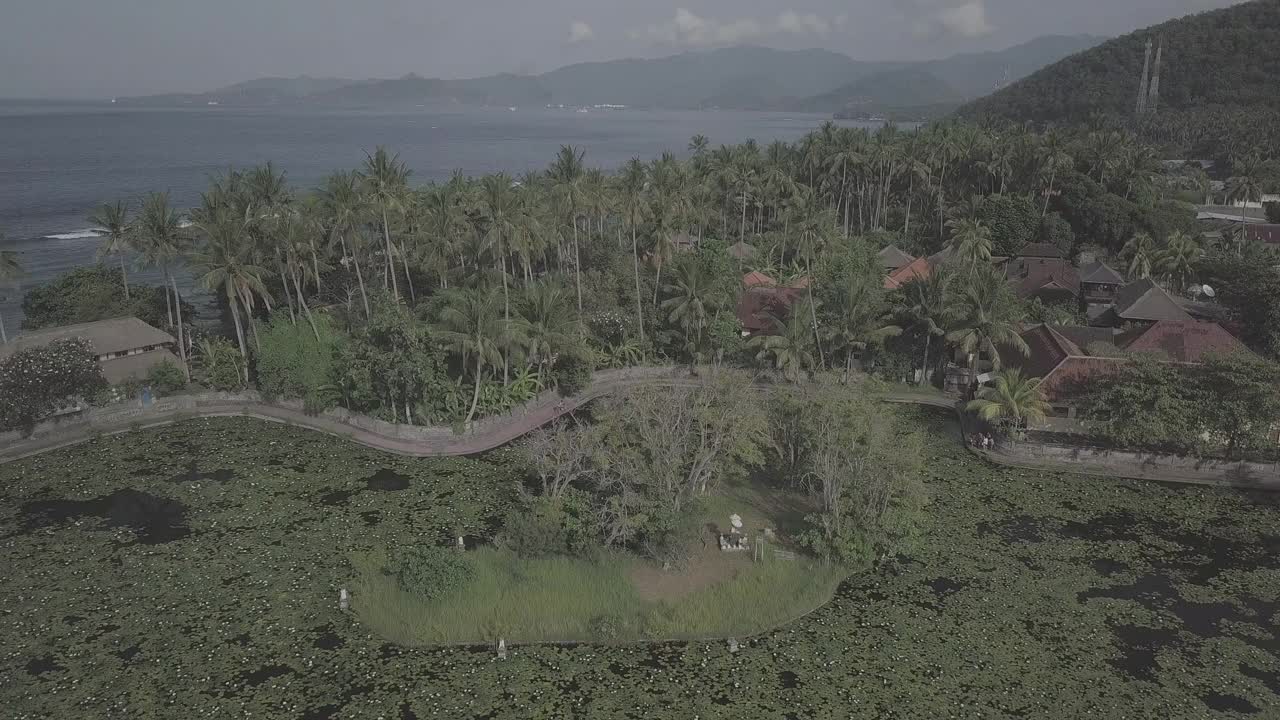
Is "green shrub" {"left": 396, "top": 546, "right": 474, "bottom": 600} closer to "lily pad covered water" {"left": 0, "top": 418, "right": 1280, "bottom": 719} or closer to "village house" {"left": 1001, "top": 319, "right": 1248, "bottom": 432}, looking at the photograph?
"lily pad covered water" {"left": 0, "top": 418, "right": 1280, "bottom": 719}

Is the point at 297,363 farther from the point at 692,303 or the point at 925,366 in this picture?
the point at 925,366

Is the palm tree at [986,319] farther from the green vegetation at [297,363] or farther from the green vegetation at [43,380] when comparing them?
the green vegetation at [43,380]

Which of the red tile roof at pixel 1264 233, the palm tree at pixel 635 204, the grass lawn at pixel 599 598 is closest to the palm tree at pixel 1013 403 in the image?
the grass lawn at pixel 599 598

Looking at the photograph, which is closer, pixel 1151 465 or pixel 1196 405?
pixel 1196 405

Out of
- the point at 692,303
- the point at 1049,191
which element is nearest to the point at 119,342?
the point at 692,303

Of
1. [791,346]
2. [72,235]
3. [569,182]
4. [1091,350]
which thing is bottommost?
[791,346]

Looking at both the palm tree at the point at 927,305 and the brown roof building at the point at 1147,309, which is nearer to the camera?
the palm tree at the point at 927,305

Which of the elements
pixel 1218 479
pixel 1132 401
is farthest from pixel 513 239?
pixel 1218 479

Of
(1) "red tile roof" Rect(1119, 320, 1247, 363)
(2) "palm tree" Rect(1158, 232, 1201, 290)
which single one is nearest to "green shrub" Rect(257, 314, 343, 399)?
(1) "red tile roof" Rect(1119, 320, 1247, 363)
